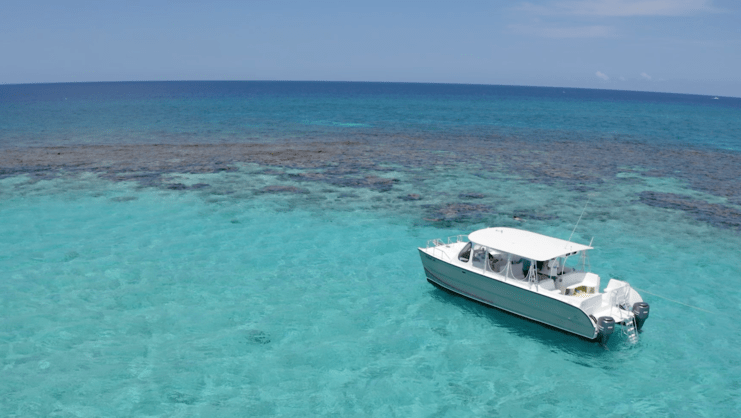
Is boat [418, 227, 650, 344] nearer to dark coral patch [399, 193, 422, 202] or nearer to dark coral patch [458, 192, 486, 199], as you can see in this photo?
dark coral patch [399, 193, 422, 202]

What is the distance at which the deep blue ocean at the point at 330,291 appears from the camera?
14.5m

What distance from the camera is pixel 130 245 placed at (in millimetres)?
25000

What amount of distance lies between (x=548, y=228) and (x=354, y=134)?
43592mm

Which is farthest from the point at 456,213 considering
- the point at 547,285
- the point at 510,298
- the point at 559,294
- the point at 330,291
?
the point at 559,294

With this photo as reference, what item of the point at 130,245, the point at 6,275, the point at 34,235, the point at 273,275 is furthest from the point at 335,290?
the point at 34,235

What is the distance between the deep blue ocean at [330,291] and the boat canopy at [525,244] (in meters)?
2.69

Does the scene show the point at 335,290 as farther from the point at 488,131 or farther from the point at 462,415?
the point at 488,131

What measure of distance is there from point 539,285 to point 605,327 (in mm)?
2503

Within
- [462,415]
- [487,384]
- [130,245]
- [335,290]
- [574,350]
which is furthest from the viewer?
[130,245]

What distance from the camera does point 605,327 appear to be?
16000mm

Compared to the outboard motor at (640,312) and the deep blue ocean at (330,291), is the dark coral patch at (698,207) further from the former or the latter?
the outboard motor at (640,312)

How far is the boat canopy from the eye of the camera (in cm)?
1767

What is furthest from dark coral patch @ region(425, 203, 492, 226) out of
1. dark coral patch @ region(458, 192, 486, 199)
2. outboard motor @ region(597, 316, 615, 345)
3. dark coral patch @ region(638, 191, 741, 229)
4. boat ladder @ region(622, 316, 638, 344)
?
outboard motor @ region(597, 316, 615, 345)

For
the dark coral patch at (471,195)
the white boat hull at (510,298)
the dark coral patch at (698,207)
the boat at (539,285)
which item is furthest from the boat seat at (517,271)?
the dark coral patch at (698,207)
